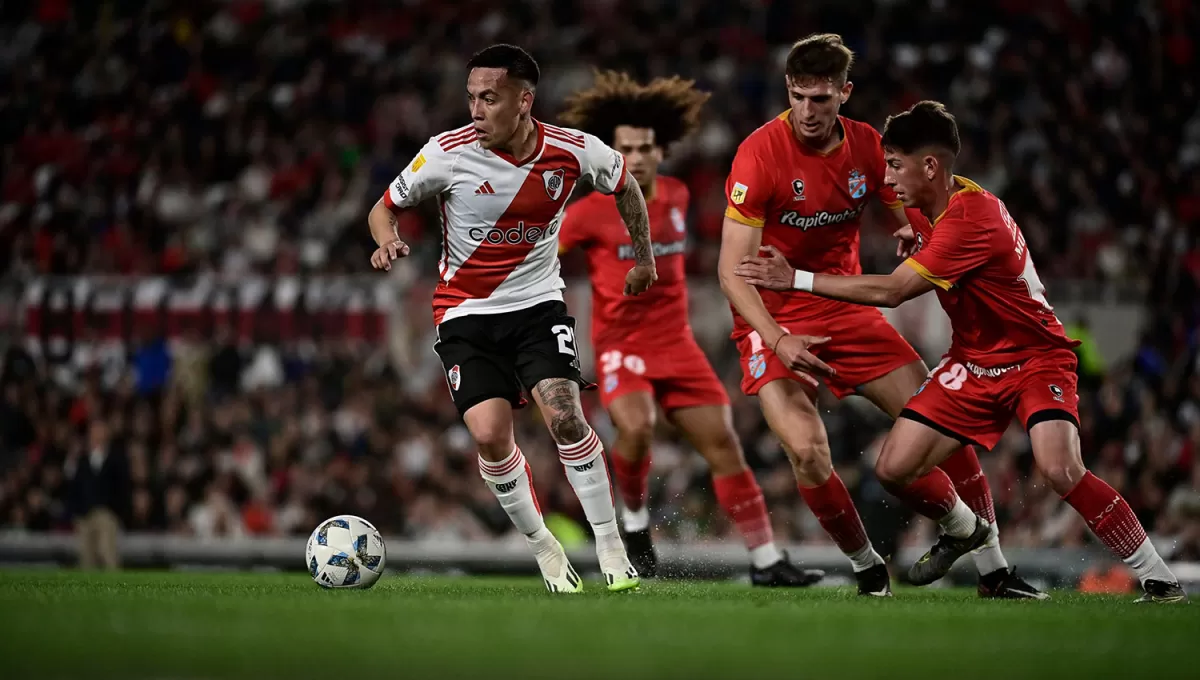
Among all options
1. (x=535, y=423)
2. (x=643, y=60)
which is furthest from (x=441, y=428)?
(x=643, y=60)

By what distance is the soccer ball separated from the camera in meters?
7.78

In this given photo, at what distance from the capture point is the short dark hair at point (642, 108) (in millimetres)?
10039

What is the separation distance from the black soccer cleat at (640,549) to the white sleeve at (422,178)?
342 centimetres

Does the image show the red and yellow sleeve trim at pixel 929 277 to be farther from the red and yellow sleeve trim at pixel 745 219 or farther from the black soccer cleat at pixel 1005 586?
the black soccer cleat at pixel 1005 586

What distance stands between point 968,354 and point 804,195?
1207 mm

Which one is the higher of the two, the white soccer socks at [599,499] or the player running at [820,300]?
the player running at [820,300]

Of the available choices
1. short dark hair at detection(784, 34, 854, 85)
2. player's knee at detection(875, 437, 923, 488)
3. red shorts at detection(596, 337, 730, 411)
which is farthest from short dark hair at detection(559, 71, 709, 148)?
player's knee at detection(875, 437, 923, 488)

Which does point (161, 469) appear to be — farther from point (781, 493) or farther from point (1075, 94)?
point (1075, 94)

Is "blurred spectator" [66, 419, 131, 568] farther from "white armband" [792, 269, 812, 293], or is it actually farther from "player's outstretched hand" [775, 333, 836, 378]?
"white armband" [792, 269, 812, 293]

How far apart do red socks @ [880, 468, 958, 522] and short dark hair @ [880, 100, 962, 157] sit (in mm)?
1675

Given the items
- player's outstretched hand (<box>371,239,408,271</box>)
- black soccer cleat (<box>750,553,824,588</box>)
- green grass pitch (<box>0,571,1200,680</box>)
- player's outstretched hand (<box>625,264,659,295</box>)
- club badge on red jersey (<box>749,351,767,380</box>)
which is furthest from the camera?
black soccer cleat (<box>750,553,824,588</box>)

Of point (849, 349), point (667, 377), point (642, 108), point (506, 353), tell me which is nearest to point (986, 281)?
point (849, 349)

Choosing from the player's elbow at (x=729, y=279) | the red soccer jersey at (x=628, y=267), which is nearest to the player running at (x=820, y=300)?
the player's elbow at (x=729, y=279)

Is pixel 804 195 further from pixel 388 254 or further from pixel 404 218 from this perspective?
pixel 404 218
